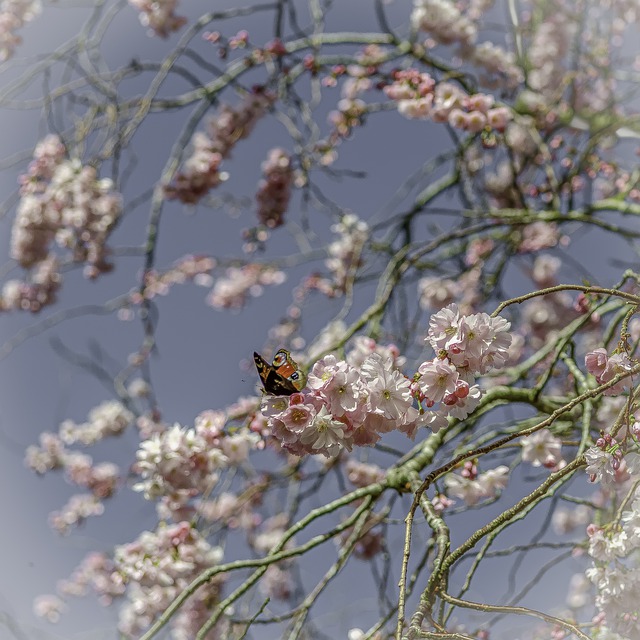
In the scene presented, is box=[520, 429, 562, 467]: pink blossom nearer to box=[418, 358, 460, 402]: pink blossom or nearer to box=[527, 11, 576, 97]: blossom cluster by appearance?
box=[418, 358, 460, 402]: pink blossom

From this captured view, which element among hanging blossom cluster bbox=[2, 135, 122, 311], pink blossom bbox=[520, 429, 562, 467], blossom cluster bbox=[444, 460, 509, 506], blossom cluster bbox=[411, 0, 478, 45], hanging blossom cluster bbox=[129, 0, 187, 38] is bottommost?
blossom cluster bbox=[444, 460, 509, 506]

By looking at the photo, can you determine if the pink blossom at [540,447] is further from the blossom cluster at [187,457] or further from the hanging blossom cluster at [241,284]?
the hanging blossom cluster at [241,284]

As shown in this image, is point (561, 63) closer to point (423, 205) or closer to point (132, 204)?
point (423, 205)

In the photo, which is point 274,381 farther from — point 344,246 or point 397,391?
point 344,246

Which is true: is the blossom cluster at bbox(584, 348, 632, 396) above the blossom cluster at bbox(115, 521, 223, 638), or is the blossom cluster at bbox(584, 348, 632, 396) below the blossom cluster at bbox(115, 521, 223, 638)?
above

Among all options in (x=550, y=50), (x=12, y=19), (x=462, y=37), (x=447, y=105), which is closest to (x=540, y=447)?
(x=447, y=105)

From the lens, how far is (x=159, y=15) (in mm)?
4332

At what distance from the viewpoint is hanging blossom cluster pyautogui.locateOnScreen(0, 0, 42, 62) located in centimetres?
449

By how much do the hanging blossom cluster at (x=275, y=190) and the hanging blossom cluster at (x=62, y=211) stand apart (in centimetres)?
95

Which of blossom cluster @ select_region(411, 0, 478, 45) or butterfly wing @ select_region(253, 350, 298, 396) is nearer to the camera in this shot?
butterfly wing @ select_region(253, 350, 298, 396)

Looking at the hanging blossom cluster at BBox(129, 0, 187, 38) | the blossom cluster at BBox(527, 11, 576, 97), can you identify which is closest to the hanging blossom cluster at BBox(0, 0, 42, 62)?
the hanging blossom cluster at BBox(129, 0, 187, 38)

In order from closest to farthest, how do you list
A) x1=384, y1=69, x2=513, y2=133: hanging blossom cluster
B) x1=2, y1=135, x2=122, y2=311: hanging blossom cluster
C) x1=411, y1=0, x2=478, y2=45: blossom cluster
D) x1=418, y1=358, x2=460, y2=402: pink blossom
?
x1=418, y1=358, x2=460, y2=402: pink blossom → x1=384, y1=69, x2=513, y2=133: hanging blossom cluster → x1=2, y1=135, x2=122, y2=311: hanging blossom cluster → x1=411, y1=0, x2=478, y2=45: blossom cluster

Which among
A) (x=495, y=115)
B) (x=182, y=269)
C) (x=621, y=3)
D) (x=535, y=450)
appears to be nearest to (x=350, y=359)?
(x=535, y=450)

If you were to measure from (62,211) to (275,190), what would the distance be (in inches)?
54.4
